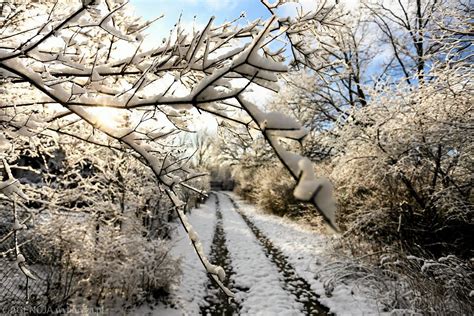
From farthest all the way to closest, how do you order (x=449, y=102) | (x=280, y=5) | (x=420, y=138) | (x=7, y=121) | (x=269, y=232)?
1. (x=269, y=232)
2. (x=420, y=138)
3. (x=449, y=102)
4. (x=280, y=5)
5. (x=7, y=121)

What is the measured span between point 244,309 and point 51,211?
3.29 meters

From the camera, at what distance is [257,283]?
5820 millimetres

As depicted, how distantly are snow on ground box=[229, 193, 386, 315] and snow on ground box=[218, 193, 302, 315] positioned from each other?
591mm

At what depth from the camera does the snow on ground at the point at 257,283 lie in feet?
15.4

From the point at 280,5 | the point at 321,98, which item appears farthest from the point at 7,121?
the point at 321,98

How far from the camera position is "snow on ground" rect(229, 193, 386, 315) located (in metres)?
4.51

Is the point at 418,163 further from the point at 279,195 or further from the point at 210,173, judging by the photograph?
the point at 279,195

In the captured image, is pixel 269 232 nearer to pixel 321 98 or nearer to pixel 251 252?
pixel 251 252

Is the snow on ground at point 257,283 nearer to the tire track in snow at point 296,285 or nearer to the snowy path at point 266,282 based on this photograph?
the snowy path at point 266,282

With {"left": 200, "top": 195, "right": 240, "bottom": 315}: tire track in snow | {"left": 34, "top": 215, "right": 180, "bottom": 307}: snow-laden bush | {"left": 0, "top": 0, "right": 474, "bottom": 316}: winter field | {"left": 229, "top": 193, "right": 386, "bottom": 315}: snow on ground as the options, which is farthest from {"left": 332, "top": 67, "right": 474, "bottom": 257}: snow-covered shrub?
{"left": 34, "top": 215, "right": 180, "bottom": 307}: snow-laden bush

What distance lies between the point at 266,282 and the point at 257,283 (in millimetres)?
183

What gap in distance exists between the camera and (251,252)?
8133 mm

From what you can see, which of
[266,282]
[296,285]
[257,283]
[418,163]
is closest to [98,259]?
[257,283]

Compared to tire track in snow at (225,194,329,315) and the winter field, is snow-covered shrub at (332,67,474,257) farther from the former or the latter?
tire track in snow at (225,194,329,315)
